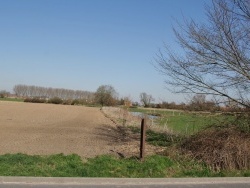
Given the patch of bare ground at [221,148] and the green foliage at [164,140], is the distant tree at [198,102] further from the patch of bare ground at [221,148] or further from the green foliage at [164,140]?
the patch of bare ground at [221,148]

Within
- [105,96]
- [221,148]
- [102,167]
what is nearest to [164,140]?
[221,148]

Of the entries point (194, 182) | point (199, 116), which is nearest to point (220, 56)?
point (199, 116)

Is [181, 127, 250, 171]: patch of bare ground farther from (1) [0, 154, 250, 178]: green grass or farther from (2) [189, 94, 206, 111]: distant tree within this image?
(2) [189, 94, 206, 111]: distant tree

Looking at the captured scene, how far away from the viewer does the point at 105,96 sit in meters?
119

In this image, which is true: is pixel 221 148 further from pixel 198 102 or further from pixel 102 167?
pixel 198 102

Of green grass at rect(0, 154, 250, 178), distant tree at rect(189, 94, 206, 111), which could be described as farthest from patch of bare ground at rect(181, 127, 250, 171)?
distant tree at rect(189, 94, 206, 111)

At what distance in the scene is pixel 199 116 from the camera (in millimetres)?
14539

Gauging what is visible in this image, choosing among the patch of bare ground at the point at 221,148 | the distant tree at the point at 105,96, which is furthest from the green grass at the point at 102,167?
the distant tree at the point at 105,96

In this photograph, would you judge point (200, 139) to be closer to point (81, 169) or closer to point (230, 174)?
point (230, 174)

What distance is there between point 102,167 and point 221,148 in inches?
145

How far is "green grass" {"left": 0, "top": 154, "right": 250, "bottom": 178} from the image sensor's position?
8.62 metres

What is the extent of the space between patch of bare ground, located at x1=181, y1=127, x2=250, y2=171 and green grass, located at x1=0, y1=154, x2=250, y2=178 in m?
0.41

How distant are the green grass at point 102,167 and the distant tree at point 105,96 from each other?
10185 cm

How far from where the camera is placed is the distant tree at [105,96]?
116 m
